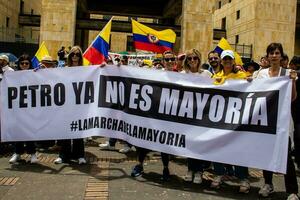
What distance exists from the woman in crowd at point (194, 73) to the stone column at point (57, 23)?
87.0ft

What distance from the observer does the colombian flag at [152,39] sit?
13.2 meters

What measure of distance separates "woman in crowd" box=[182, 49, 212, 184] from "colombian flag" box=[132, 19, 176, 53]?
6.26 meters

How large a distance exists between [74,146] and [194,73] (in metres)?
2.55

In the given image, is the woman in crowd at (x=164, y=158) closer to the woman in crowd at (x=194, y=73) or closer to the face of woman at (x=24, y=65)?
the woman in crowd at (x=194, y=73)

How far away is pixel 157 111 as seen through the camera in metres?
6.77

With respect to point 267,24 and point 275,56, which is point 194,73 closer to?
point 275,56

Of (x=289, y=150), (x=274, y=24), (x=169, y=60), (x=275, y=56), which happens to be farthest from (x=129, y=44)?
(x=289, y=150)

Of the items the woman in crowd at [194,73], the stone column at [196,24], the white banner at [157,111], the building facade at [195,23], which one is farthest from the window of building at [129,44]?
the woman in crowd at [194,73]

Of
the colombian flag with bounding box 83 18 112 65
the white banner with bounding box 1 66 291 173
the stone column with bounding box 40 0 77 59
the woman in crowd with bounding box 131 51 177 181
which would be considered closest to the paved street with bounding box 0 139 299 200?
the woman in crowd with bounding box 131 51 177 181

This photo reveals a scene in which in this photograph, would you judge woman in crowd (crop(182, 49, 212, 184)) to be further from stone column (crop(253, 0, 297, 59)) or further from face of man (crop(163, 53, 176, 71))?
stone column (crop(253, 0, 297, 59))

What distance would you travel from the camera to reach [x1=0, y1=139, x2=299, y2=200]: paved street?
6.00 meters

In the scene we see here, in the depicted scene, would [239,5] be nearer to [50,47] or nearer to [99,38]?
[50,47]

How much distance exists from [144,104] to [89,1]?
37783 millimetres

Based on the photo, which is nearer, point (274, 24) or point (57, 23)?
point (57, 23)
